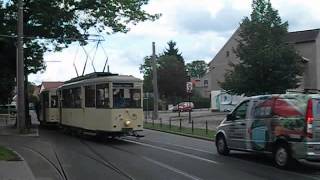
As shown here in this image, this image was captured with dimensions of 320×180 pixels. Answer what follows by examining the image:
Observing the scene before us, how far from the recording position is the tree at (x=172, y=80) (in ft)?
358

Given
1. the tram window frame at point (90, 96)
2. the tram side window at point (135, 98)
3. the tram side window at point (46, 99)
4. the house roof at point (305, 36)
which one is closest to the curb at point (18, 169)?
the tram side window at point (135, 98)

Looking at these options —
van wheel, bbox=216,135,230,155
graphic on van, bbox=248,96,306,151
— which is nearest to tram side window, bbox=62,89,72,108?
van wheel, bbox=216,135,230,155

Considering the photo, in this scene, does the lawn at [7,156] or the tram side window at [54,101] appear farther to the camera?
the tram side window at [54,101]

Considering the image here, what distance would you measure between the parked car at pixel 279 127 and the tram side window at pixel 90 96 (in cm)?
914

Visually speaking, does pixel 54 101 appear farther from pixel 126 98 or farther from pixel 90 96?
pixel 126 98

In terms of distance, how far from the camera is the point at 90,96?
2641cm

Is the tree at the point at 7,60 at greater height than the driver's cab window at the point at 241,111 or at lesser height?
greater

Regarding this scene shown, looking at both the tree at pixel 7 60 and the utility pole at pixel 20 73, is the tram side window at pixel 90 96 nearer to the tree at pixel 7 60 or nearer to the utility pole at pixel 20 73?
the utility pole at pixel 20 73

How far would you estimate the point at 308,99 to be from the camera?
15.0 meters

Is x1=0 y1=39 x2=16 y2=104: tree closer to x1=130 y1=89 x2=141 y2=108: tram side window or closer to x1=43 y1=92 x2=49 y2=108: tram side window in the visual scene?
x1=43 y1=92 x2=49 y2=108: tram side window

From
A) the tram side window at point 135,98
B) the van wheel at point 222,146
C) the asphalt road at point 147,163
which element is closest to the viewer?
the asphalt road at point 147,163

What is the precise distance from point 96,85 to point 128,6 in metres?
12.0

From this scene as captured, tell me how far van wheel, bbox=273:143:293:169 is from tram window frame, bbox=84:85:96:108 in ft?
38.5

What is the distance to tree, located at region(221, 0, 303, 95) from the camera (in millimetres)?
41438
